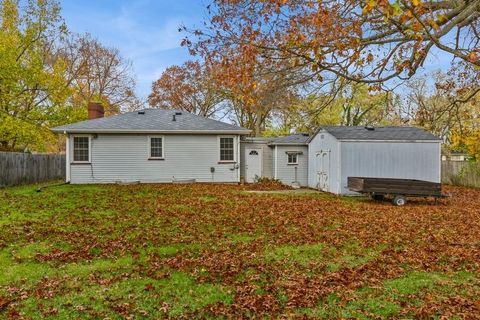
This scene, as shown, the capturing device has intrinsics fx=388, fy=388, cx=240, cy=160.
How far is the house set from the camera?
19.7 m

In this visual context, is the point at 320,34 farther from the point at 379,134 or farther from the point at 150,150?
the point at 150,150

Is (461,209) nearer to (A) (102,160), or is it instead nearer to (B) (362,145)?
(B) (362,145)

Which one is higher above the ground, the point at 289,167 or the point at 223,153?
the point at 223,153

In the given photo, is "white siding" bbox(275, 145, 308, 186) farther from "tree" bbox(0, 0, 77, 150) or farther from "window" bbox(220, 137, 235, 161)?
"tree" bbox(0, 0, 77, 150)

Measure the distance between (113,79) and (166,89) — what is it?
207 inches

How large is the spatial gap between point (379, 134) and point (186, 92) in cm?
2466

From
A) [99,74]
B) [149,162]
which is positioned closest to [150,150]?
[149,162]

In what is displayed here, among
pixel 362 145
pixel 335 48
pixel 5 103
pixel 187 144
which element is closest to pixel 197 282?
pixel 335 48

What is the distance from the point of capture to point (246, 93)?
641 centimetres

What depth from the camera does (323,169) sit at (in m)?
18.8

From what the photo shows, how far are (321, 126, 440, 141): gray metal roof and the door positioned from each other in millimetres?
1194

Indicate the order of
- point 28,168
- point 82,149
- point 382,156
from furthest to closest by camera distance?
point 28,168 < point 82,149 < point 382,156

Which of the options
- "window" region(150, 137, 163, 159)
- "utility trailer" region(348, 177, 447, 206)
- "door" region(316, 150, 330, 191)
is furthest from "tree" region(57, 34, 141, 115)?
"utility trailer" region(348, 177, 447, 206)

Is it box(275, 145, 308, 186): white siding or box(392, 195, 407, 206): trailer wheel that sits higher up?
box(275, 145, 308, 186): white siding
